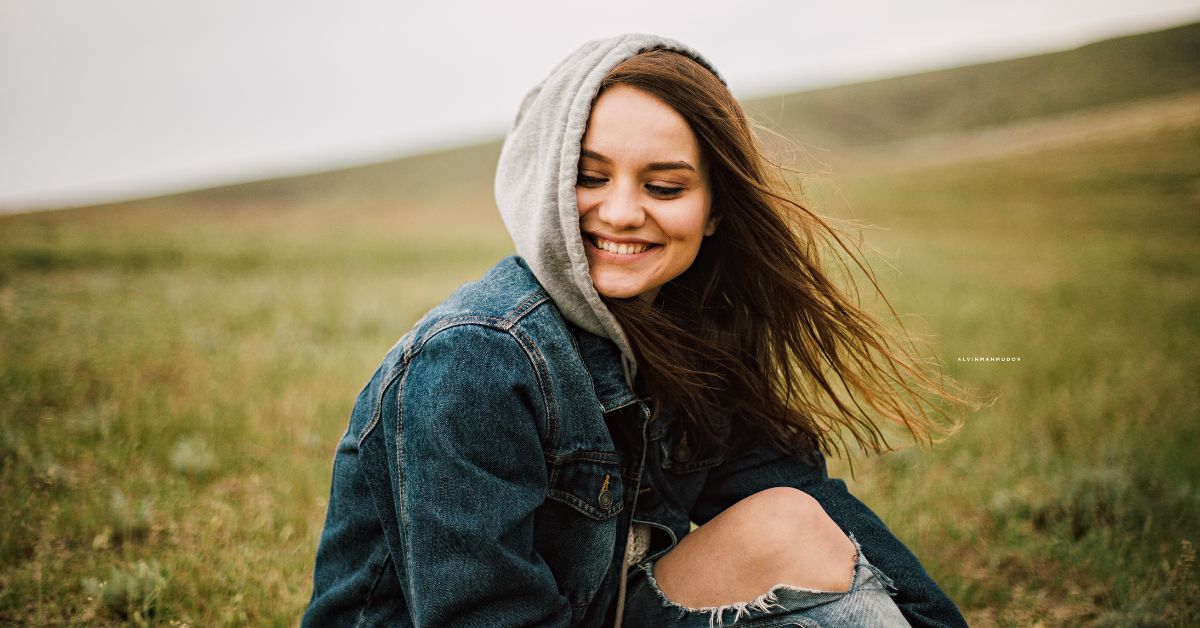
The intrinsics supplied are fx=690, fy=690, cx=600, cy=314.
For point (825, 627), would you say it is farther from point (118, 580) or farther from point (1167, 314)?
point (1167, 314)

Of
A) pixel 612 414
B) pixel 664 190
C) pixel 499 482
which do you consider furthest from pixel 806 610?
pixel 664 190

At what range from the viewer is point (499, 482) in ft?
5.21

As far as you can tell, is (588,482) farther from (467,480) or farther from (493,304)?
(493,304)

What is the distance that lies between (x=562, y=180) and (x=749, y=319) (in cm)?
98

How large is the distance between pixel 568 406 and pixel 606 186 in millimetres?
634

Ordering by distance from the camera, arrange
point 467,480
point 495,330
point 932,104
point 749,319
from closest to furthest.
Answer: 1. point 467,480
2. point 495,330
3. point 749,319
4. point 932,104

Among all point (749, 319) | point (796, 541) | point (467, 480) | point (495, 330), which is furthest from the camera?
point (749, 319)

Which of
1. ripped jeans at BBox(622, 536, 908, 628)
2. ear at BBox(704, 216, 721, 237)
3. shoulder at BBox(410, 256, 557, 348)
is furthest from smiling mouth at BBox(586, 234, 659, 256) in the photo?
ripped jeans at BBox(622, 536, 908, 628)

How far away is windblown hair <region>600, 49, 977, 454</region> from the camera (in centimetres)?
211

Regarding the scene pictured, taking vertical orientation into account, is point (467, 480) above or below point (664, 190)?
below

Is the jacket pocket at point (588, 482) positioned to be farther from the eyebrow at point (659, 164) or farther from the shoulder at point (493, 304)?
the eyebrow at point (659, 164)

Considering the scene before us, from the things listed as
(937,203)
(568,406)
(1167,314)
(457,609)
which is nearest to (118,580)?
(457,609)

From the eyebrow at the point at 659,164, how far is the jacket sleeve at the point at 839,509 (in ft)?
3.57

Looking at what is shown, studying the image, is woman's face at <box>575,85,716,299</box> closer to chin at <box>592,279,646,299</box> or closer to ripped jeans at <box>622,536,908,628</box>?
chin at <box>592,279,646,299</box>
